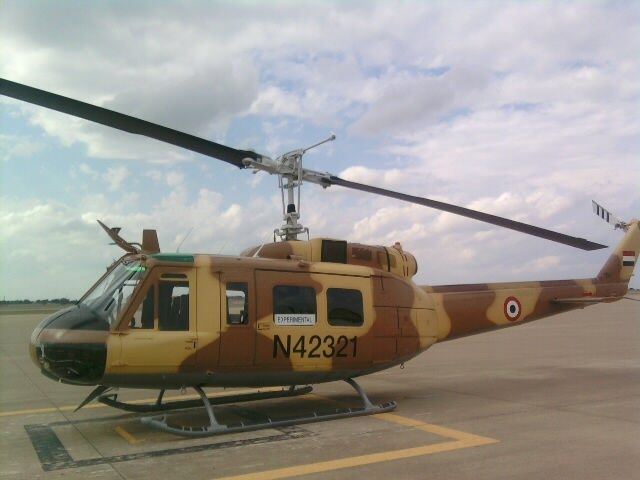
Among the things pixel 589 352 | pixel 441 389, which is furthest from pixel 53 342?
pixel 589 352

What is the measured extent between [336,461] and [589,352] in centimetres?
1312

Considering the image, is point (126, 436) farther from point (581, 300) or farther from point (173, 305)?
point (581, 300)

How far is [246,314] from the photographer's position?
7941mm

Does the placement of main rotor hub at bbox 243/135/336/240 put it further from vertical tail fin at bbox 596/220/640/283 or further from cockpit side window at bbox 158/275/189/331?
vertical tail fin at bbox 596/220/640/283

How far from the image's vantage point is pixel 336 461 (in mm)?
6281

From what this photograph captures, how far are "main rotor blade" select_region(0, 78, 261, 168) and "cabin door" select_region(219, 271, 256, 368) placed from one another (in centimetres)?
169

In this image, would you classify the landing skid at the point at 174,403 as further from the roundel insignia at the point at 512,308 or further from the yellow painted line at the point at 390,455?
the roundel insignia at the point at 512,308

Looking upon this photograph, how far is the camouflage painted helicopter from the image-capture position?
7.12m

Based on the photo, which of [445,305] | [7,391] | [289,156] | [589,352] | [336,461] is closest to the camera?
[336,461]

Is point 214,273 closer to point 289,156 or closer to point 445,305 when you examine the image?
point 289,156

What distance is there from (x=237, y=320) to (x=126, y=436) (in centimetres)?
210

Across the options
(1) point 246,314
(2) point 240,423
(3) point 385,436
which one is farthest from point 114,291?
(3) point 385,436

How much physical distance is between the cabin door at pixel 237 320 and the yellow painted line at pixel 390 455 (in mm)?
2066

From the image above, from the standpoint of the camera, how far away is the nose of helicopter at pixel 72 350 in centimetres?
698
